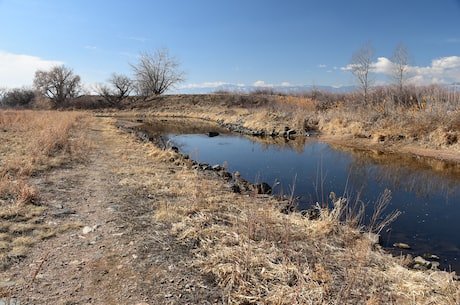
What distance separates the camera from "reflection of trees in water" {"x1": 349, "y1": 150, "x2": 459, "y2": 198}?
358 inches

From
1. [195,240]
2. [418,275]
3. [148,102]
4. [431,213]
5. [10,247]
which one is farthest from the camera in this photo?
[148,102]

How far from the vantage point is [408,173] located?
35.3ft

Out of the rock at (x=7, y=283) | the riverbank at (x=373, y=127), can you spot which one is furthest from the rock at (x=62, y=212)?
the riverbank at (x=373, y=127)

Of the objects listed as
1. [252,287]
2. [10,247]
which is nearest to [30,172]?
[10,247]

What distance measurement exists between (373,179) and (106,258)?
8790mm

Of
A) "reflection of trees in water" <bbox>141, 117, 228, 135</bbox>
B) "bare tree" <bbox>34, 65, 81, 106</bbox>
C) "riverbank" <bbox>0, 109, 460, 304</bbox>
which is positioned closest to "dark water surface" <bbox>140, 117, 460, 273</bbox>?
"riverbank" <bbox>0, 109, 460, 304</bbox>

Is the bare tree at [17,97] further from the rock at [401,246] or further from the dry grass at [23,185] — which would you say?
the rock at [401,246]

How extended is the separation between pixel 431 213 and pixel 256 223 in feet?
15.8

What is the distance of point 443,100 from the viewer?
1560cm

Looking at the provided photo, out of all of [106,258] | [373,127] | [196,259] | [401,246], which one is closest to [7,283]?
[106,258]

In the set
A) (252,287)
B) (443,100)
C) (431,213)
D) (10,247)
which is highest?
(443,100)

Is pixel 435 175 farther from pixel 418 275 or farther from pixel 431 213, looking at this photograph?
pixel 418 275

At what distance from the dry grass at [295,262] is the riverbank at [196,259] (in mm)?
14

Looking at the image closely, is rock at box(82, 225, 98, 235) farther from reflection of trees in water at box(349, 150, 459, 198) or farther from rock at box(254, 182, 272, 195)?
reflection of trees in water at box(349, 150, 459, 198)
